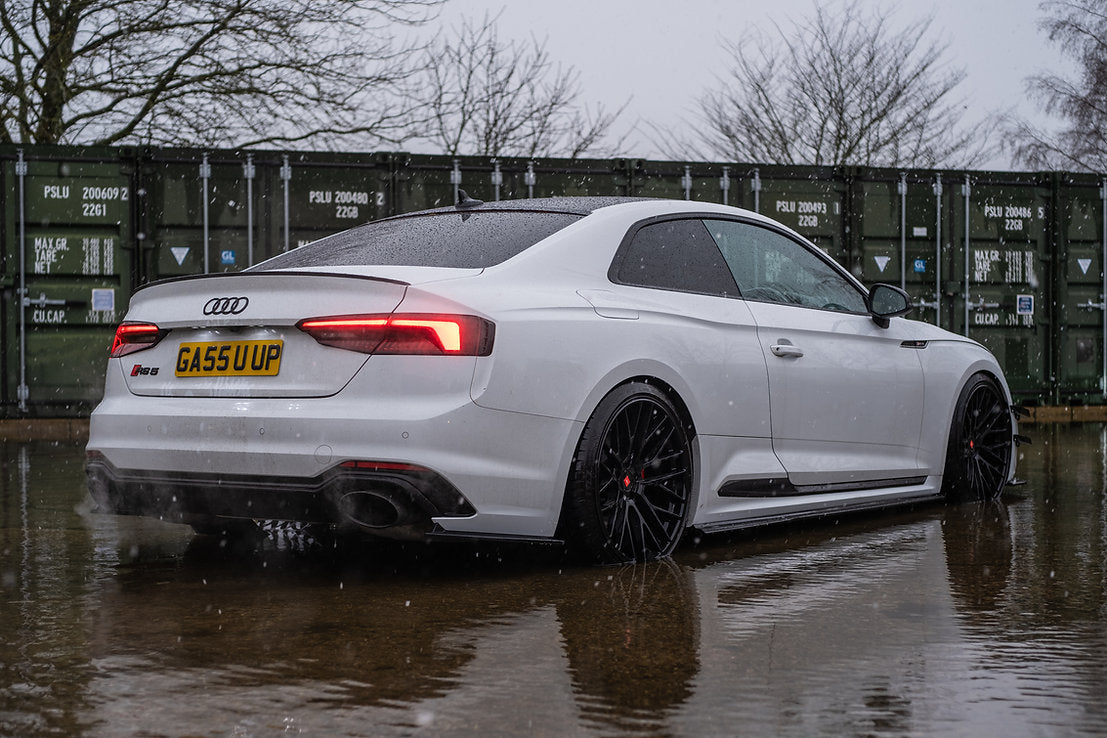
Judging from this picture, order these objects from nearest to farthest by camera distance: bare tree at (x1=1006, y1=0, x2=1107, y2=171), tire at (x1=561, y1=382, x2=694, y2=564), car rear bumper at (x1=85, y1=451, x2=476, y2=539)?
car rear bumper at (x1=85, y1=451, x2=476, y2=539), tire at (x1=561, y1=382, x2=694, y2=564), bare tree at (x1=1006, y1=0, x2=1107, y2=171)

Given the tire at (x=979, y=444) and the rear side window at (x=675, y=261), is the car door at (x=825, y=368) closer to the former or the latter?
the rear side window at (x=675, y=261)

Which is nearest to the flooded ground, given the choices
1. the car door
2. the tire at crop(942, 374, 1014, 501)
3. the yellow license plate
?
the car door

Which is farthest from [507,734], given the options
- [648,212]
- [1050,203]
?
[1050,203]

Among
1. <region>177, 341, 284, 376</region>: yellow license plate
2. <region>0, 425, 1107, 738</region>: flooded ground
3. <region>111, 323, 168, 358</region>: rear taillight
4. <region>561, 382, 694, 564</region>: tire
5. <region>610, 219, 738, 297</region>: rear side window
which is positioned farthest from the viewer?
<region>610, 219, 738, 297</region>: rear side window

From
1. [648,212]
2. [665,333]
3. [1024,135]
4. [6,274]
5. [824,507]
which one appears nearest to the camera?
[665,333]

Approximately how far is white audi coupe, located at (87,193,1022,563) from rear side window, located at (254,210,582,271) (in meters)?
0.02

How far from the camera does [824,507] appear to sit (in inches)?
244

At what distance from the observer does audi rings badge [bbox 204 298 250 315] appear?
4.87 meters

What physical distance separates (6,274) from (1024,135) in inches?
1413

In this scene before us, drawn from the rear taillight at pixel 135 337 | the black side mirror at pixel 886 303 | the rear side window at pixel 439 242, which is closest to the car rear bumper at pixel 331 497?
the rear taillight at pixel 135 337

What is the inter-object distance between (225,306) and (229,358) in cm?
18

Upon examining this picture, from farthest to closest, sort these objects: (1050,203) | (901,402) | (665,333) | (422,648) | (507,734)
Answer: (1050,203) < (901,402) < (665,333) < (422,648) < (507,734)

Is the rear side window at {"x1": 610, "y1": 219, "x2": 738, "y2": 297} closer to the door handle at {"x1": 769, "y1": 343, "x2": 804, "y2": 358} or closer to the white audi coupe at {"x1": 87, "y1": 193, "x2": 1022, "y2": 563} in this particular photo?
the white audi coupe at {"x1": 87, "y1": 193, "x2": 1022, "y2": 563}

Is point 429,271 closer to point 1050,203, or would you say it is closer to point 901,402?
point 901,402
